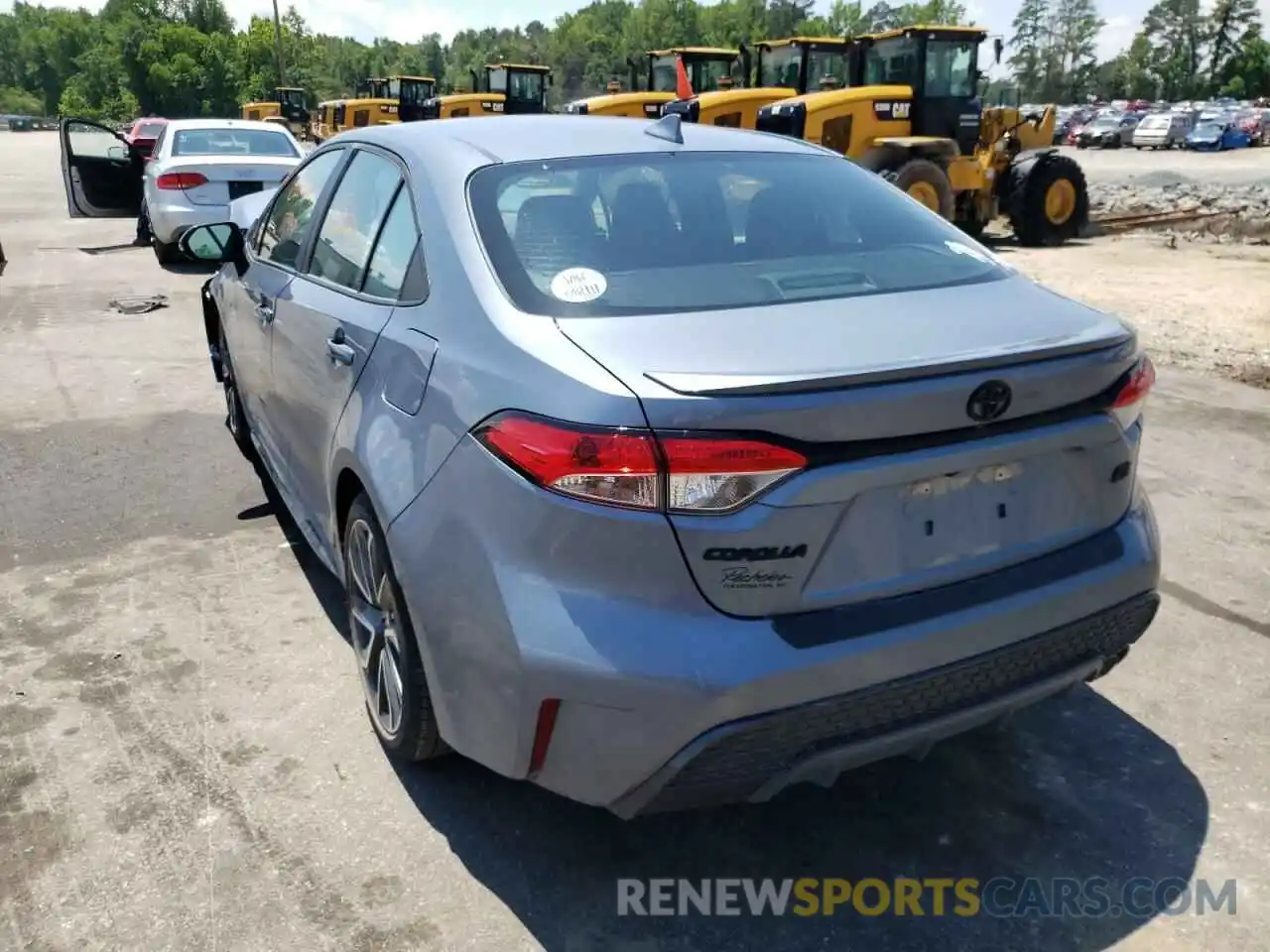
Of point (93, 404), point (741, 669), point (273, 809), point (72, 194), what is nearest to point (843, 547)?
point (741, 669)

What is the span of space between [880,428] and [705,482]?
378 millimetres

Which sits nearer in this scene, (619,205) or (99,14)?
(619,205)

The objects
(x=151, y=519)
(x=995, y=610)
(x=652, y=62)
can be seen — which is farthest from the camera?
(x=652, y=62)

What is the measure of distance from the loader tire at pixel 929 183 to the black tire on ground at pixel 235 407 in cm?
1047

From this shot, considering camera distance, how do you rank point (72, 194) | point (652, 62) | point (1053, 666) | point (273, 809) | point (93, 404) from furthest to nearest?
point (652, 62), point (72, 194), point (93, 404), point (273, 809), point (1053, 666)

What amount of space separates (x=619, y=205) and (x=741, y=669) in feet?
4.52

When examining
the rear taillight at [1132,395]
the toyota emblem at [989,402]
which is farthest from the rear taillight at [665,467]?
the rear taillight at [1132,395]

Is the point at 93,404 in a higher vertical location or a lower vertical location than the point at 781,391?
lower

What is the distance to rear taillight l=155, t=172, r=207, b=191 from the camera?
11305 millimetres

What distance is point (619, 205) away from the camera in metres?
2.89

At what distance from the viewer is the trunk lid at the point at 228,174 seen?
37.1 ft

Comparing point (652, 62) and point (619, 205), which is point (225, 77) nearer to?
point (652, 62)

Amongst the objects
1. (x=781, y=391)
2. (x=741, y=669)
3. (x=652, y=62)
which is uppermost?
(x=652, y=62)

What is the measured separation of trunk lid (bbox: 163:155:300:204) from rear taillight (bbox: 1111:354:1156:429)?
10.3 m
